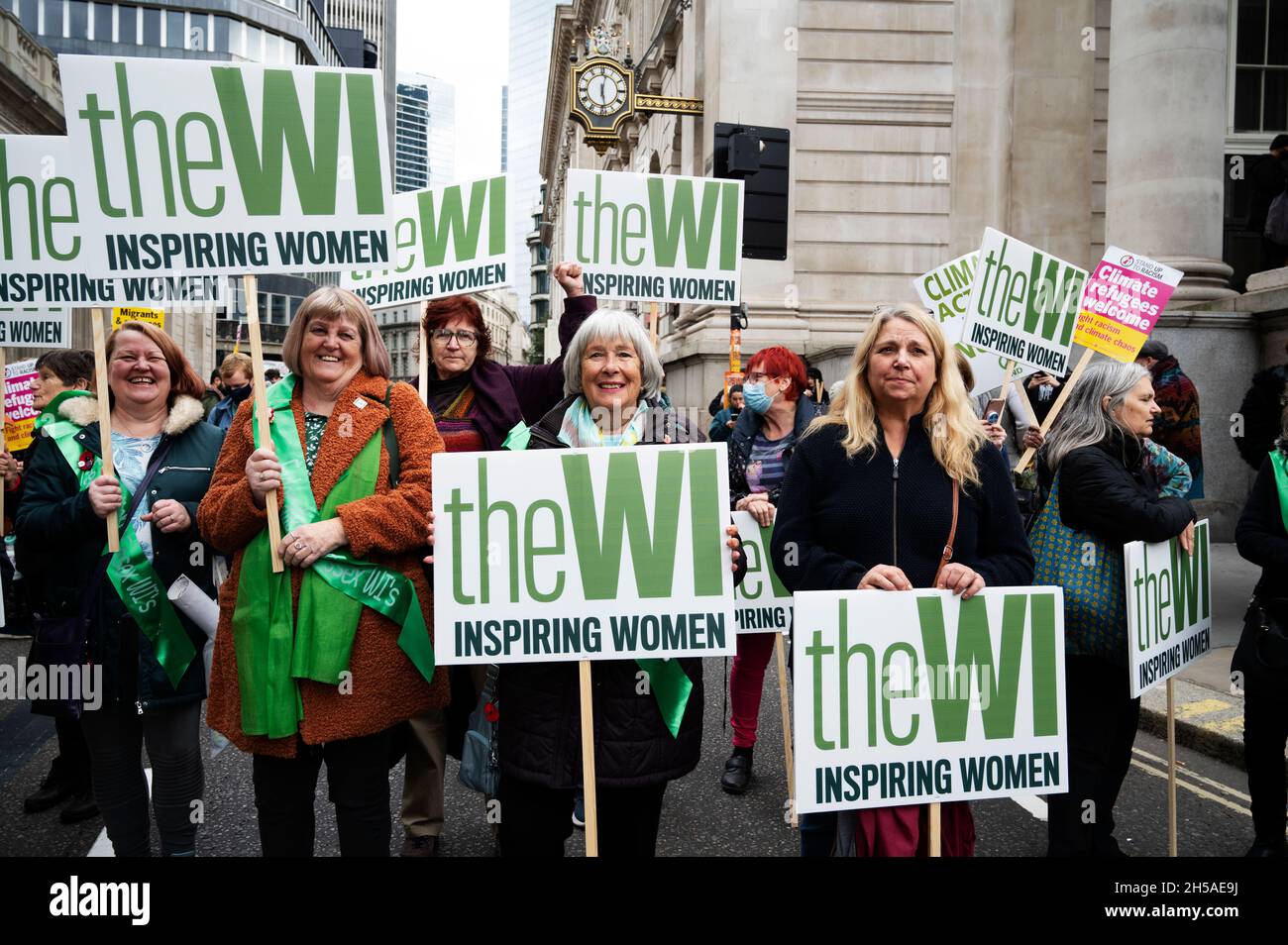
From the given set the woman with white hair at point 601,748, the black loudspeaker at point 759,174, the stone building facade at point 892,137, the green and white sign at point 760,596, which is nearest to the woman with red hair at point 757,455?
the green and white sign at point 760,596

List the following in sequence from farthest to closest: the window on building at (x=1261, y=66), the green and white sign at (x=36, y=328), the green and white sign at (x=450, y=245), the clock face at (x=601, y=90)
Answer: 1. the clock face at (x=601, y=90)
2. the window on building at (x=1261, y=66)
3. the green and white sign at (x=450, y=245)
4. the green and white sign at (x=36, y=328)

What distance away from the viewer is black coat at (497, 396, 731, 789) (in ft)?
8.55

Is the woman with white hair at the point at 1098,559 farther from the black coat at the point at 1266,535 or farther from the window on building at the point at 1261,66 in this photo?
the window on building at the point at 1261,66

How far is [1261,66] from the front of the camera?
39.9ft

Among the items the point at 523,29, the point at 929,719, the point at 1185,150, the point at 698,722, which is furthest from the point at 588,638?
the point at 523,29

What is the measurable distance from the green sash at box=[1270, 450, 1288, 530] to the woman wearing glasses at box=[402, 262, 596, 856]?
9.01 ft

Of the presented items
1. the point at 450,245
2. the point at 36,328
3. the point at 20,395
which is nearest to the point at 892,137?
the point at 450,245

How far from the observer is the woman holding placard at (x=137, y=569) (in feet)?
10.4

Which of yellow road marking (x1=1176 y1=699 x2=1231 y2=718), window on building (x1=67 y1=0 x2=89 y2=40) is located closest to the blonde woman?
yellow road marking (x1=1176 y1=699 x2=1231 y2=718)

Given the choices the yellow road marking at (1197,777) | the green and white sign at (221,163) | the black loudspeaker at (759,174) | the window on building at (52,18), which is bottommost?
the yellow road marking at (1197,777)

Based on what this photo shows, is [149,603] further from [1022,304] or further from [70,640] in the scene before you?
[1022,304]

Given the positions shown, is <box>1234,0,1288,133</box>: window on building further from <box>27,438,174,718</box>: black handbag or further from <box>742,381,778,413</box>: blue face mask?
<box>27,438,174,718</box>: black handbag

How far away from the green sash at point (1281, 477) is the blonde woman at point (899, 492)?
140cm
